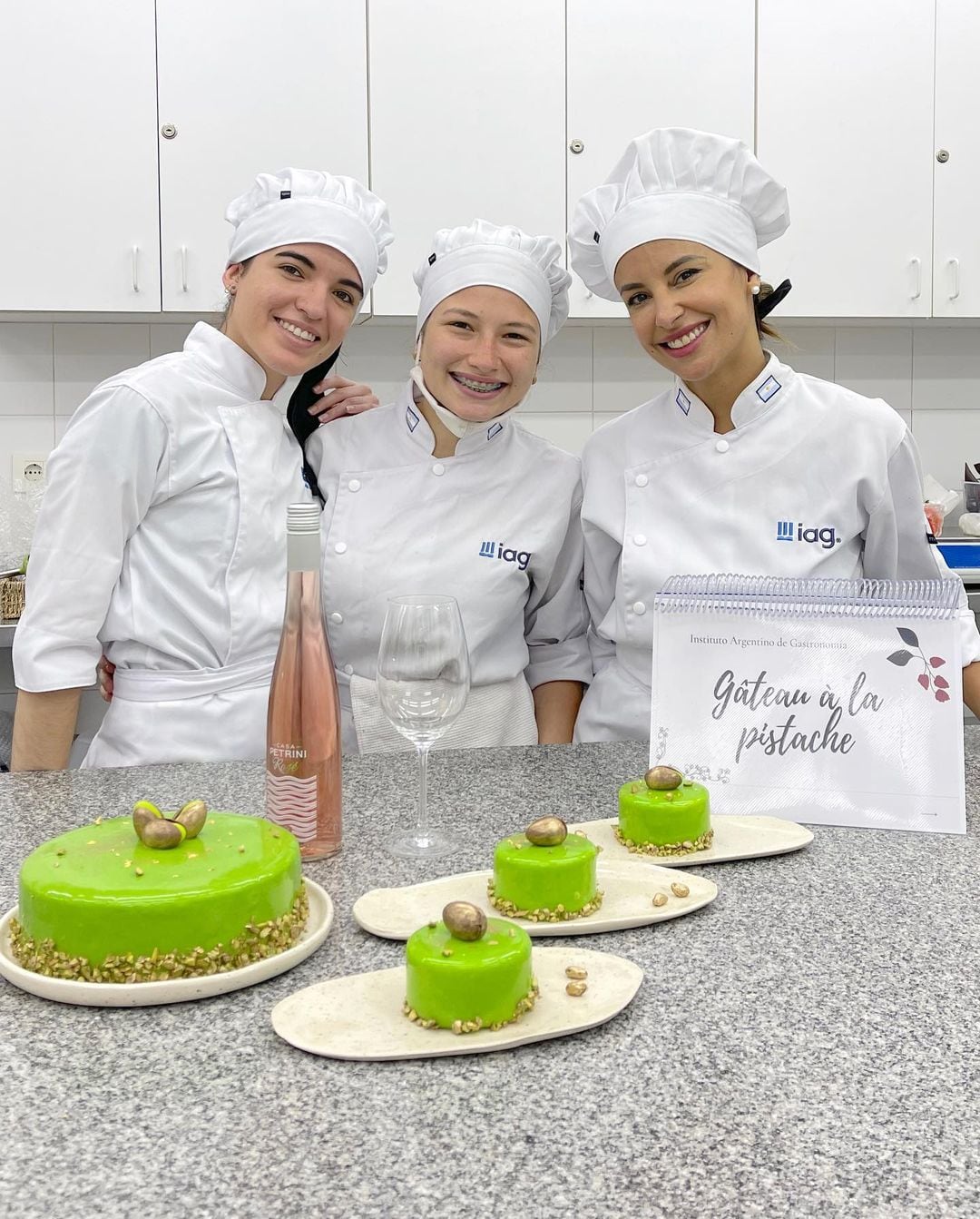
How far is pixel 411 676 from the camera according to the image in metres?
0.88

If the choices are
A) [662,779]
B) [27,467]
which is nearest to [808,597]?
[662,779]

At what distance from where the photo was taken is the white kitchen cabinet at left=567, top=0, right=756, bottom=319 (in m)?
2.76

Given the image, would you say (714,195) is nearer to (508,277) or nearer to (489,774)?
(508,277)

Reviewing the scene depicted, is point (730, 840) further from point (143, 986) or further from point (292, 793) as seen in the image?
point (143, 986)

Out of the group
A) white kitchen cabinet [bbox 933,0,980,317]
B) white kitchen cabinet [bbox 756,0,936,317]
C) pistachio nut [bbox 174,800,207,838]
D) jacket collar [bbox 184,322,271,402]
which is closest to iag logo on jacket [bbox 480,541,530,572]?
jacket collar [bbox 184,322,271,402]

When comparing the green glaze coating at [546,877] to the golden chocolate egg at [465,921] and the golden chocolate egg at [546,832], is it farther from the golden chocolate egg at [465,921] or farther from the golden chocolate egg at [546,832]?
the golden chocolate egg at [465,921]

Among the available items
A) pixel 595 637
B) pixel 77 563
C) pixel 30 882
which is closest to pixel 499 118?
pixel 595 637

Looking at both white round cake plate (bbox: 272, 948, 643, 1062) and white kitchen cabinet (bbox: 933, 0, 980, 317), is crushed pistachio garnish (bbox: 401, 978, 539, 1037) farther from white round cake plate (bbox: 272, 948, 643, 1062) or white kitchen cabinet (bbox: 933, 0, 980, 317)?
white kitchen cabinet (bbox: 933, 0, 980, 317)

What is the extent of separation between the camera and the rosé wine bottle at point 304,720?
882mm

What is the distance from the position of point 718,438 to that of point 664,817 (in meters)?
0.69

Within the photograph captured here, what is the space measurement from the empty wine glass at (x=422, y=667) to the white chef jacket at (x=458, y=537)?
594mm

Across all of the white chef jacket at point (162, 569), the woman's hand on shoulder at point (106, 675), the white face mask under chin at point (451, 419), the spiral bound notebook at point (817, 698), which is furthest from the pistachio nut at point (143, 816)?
the white face mask under chin at point (451, 419)

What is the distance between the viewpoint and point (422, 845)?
3.00 feet

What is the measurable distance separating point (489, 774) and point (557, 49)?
223cm
